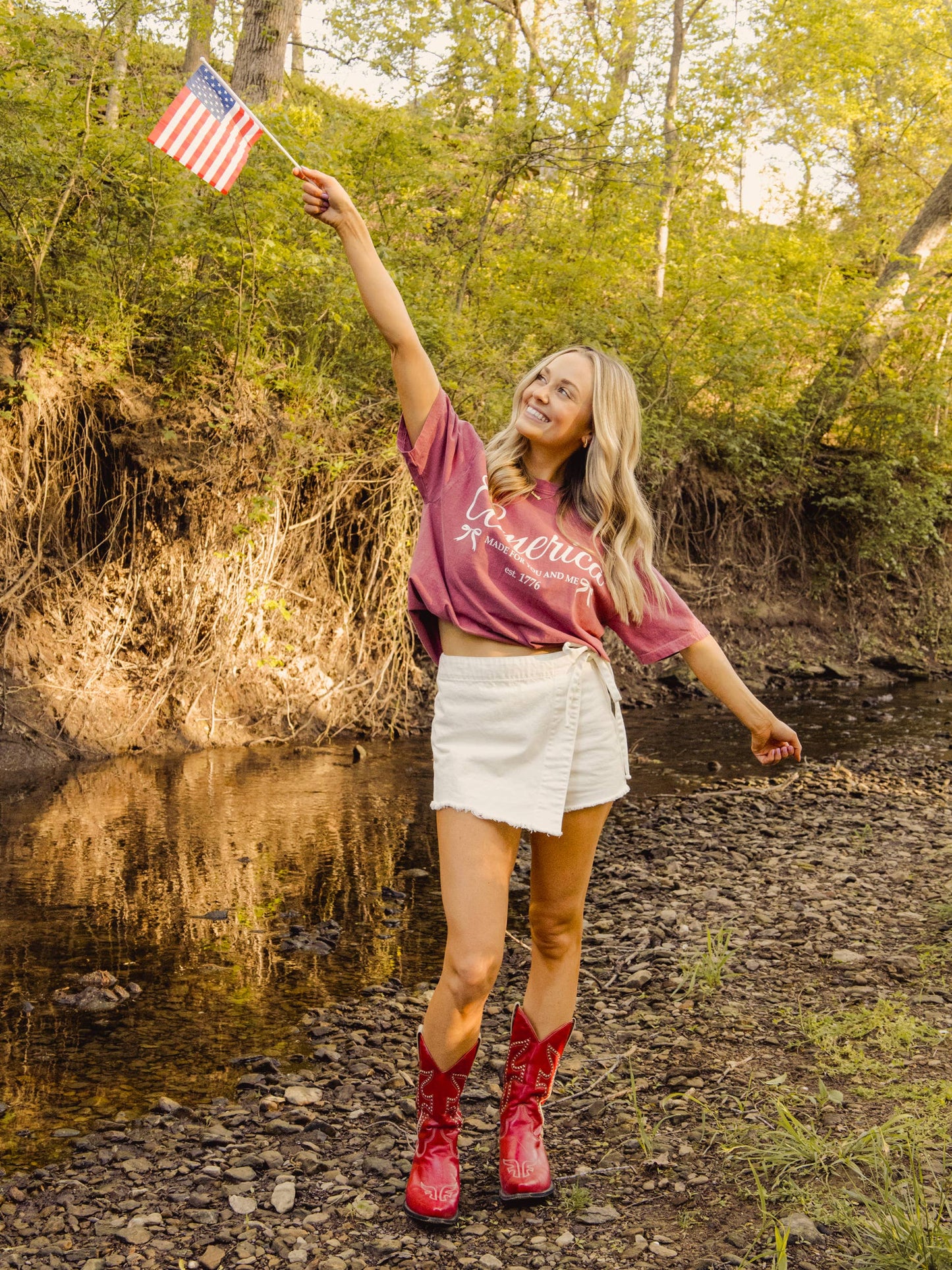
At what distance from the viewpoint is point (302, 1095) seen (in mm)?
3385

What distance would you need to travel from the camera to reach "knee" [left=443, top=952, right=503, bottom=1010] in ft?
8.33

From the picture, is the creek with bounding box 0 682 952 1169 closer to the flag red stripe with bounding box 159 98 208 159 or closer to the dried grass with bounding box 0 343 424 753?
the dried grass with bounding box 0 343 424 753

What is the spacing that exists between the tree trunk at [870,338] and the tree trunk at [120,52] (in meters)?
9.12

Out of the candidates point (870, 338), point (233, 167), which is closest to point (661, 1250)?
point (233, 167)

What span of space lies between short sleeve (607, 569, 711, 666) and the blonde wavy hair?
0.10 feet

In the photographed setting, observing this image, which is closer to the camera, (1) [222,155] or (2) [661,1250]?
(2) [661,1250]

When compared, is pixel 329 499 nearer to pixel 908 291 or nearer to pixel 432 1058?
pixel 432 1058

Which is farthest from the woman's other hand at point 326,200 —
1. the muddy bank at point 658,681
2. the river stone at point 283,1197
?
the muddy bank at point 658,681

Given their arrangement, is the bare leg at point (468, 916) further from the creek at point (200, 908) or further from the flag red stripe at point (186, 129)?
the flag red stripe at point (186, 129)

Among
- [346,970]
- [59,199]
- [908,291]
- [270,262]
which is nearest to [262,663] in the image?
[270,262]

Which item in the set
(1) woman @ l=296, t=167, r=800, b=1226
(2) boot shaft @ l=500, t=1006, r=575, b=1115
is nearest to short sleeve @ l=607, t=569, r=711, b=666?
(1) woman @ l=296, t=167, r=800, b=1226

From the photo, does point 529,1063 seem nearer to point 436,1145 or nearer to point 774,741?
point 436,1145

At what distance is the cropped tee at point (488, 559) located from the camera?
2645 millimetres

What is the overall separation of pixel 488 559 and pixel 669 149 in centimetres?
964
